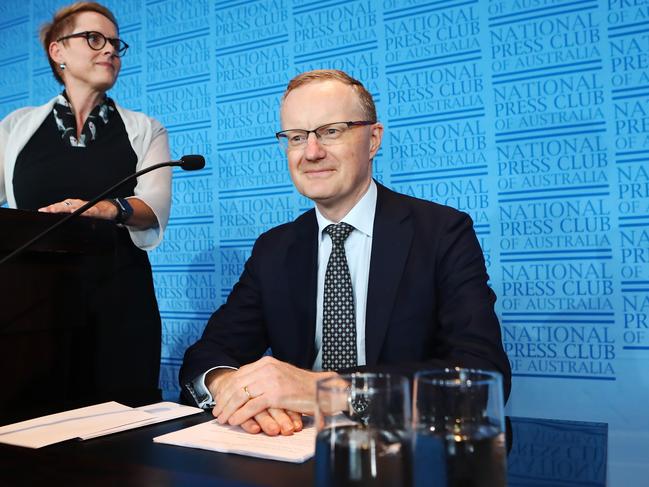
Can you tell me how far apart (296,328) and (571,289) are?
1.11 metres

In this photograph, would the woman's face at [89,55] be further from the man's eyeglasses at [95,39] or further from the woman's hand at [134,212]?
the woman's hand at [134,212]

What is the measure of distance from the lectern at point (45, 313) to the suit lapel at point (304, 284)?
17.7 inches

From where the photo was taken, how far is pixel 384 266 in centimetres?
147

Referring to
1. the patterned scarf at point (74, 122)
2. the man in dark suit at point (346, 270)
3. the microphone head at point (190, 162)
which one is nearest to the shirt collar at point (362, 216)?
the man in dark suit at point (346, 270)

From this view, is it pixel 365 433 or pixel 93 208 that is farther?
pixel 93 208

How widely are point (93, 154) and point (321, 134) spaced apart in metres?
0.86

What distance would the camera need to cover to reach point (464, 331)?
1.27m

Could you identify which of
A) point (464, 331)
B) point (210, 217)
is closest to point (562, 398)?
point (464, 331)

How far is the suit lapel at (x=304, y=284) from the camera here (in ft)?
4.86

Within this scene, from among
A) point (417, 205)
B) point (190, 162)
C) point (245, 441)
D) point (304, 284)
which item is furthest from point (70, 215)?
point (417, 205)

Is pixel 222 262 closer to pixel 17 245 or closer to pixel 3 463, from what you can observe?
pixel 17 245

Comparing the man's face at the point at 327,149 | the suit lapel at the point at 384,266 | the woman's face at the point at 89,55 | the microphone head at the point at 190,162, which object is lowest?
the suit lapel at the point at 384,266

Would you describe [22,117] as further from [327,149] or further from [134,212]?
[327,149]

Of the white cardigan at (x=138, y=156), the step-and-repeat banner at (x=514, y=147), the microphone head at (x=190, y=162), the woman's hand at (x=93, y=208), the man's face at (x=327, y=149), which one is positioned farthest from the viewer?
the step-and-repeat banner at (x=514, y=147)
